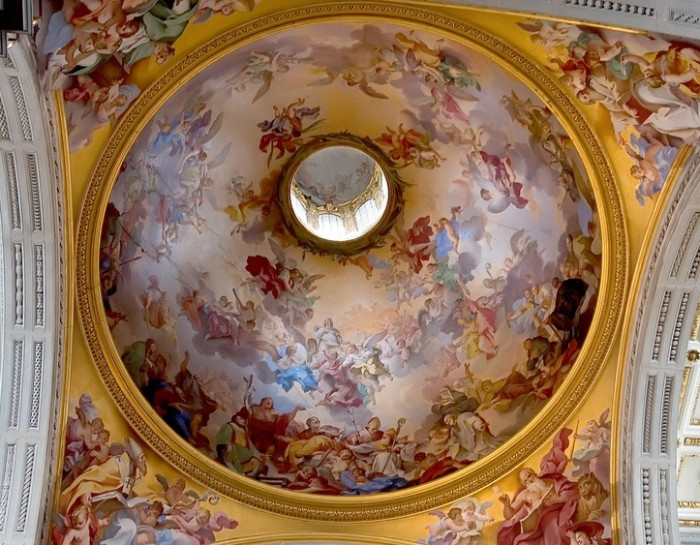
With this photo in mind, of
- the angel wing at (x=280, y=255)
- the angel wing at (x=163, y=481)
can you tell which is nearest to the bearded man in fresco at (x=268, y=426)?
the angel wing at (x=163, y=481)

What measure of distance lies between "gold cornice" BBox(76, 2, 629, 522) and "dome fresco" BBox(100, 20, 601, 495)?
320 millimetres

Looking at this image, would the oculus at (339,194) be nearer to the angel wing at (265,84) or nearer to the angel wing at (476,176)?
the angel wing at (476,176)

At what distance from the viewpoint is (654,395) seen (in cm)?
1223

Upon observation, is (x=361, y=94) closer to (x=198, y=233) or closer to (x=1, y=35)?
(x=198, y=233)

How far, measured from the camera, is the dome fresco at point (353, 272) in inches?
498

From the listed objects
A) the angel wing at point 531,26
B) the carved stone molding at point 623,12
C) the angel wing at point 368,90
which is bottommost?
the carved stone molding at point 623,12

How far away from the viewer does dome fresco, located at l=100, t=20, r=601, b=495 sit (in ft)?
41.5

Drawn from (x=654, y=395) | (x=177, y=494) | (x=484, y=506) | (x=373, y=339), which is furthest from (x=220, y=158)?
(x=654, y=395)

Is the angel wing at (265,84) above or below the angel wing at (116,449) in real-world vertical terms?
above

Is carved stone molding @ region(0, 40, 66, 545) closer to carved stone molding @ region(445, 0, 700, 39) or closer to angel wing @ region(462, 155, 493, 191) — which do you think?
carved stone molding @ region(445, 0, 700, 39)

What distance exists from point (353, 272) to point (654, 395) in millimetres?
5428

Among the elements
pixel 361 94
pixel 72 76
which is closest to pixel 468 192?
pixel 361 94

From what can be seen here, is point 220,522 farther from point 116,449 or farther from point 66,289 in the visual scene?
point 66,289

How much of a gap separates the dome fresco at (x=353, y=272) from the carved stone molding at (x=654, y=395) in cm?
99
